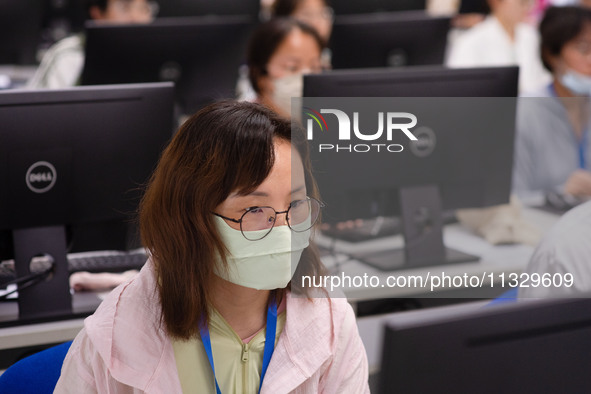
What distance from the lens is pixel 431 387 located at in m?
0.69

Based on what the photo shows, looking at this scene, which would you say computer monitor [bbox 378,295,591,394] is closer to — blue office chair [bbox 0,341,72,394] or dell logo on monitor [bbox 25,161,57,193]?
blue office chair [bbox 0,341,72,394]

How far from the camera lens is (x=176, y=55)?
285 cm

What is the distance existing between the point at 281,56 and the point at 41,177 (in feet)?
4.25

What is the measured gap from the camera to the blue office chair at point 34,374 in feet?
4.04

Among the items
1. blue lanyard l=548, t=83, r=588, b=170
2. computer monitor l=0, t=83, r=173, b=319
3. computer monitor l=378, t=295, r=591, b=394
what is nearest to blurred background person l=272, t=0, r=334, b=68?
blue lanyard l=548, t=83, r=588, b=170

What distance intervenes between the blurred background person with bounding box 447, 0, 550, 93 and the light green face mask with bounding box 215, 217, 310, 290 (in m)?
3.27

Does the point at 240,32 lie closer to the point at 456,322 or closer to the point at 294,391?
the point at 294,391

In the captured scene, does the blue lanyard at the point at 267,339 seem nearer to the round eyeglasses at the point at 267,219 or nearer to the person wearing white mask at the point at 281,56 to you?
the round eyeglasses at the point at 267,219

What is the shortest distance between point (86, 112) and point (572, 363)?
4.18 ft

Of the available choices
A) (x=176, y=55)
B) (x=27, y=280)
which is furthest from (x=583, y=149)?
(x=27, y=280)

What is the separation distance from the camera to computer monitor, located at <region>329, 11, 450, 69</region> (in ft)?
10.6

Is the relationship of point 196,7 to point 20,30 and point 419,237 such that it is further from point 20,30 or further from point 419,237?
point 419,237

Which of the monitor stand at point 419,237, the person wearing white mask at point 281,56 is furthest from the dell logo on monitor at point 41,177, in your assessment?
the person wearing white mask at point 281,56

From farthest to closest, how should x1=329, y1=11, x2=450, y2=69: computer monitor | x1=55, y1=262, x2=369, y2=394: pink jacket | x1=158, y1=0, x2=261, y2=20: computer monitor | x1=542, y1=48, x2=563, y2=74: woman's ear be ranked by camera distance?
x1=158, y1=0, x2=261, y2=20: computer monitor
x1=329, y1=11, x2=450, y2=69: computer monitor
x1=542, y1=48, x2=563, y2=74: woman's ear
x1=55, y1=262, x2=369, y2=394: pink jacket
